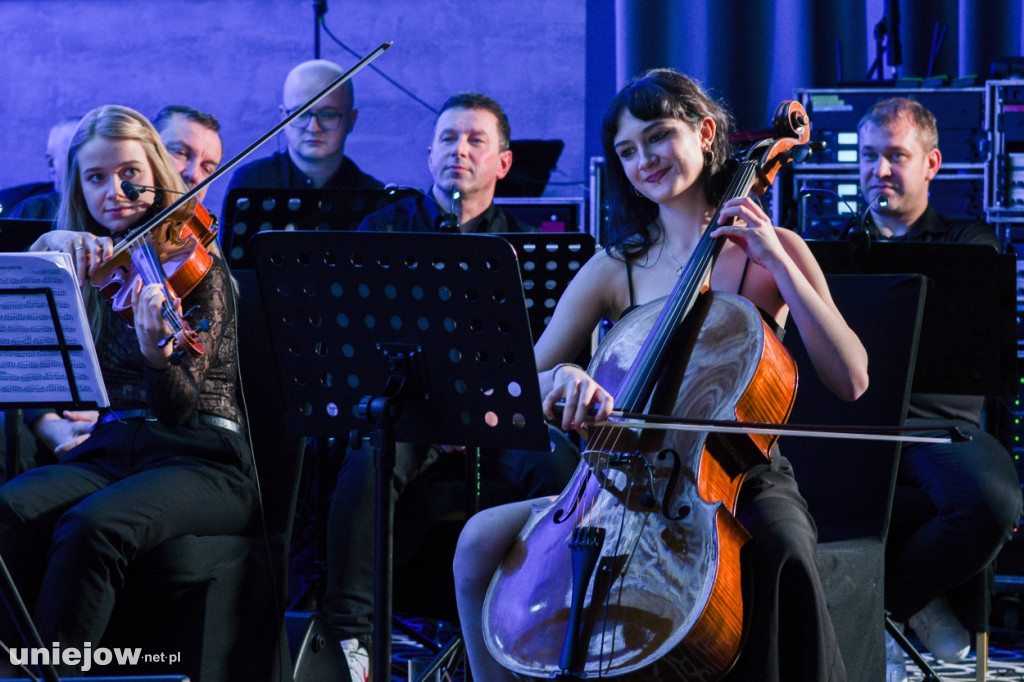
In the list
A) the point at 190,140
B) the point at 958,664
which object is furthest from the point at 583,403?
the point at 190,140

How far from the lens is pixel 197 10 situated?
4.74m

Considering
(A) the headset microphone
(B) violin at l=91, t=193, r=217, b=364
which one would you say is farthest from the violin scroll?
(A) the headset microphone

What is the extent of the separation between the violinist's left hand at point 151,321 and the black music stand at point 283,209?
579 mm

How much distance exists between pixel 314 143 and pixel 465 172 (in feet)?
2.94

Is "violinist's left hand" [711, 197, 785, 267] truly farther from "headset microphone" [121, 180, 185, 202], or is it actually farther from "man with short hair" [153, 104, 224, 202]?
"man with short hair" [153, 104, 224, 202]

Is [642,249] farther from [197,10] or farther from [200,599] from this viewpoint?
[197,10]

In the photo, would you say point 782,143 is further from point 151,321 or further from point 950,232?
point 950,232

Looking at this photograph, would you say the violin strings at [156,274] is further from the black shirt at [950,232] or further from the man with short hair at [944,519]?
the black shirt at [950,232]

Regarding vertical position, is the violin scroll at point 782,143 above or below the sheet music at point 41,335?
above

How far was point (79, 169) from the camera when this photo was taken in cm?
229

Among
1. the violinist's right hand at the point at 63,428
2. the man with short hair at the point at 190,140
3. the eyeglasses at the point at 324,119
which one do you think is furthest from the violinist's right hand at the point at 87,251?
the eyeglasses at the point at 324,119

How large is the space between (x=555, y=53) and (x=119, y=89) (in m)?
1.73

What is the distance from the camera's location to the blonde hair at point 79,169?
2271 millimetres

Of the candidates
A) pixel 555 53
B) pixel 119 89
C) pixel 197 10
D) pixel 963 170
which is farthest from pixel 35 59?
pixel 963 170
